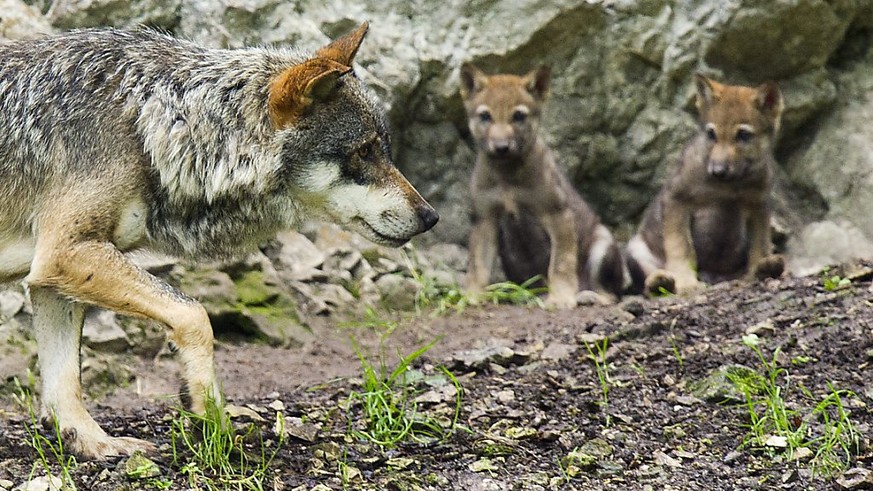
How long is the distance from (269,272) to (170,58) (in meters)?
3.28

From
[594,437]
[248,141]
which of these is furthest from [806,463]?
[248,141]

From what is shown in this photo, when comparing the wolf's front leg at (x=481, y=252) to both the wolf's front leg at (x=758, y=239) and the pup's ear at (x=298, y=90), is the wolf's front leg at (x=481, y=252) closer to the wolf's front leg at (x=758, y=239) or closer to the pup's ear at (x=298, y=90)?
the wolf's front leg at (x=758, y=239)

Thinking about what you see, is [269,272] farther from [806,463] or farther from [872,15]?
[872,15]

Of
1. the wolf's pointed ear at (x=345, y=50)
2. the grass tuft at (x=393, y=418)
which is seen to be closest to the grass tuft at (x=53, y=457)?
the grass tuft at (x=393, y=418)

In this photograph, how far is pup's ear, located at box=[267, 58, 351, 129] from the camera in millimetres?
4375

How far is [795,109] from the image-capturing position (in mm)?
9680

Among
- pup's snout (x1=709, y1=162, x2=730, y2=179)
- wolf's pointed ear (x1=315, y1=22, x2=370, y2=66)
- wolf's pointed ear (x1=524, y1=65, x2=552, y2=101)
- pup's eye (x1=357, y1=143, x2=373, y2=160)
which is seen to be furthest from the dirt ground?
wolf's pointed ear (x1=524, y1=65, x2=552, y2=101)

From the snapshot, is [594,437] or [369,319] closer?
[594,437]

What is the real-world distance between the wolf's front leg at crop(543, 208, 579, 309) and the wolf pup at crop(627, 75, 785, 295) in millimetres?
595

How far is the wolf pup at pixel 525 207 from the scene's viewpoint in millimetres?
9172

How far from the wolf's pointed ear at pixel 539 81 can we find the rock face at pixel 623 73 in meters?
0.40

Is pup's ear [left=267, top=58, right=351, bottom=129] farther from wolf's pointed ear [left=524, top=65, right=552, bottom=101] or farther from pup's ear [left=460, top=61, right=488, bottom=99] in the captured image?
wolf's pointed ear [left=524, top=65, right=552, bottom=101]

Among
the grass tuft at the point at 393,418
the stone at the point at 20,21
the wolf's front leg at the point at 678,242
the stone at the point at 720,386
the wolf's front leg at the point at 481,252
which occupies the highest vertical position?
the stone at the point at 20,21

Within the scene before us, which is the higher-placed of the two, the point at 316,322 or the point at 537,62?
the point at 537,62
